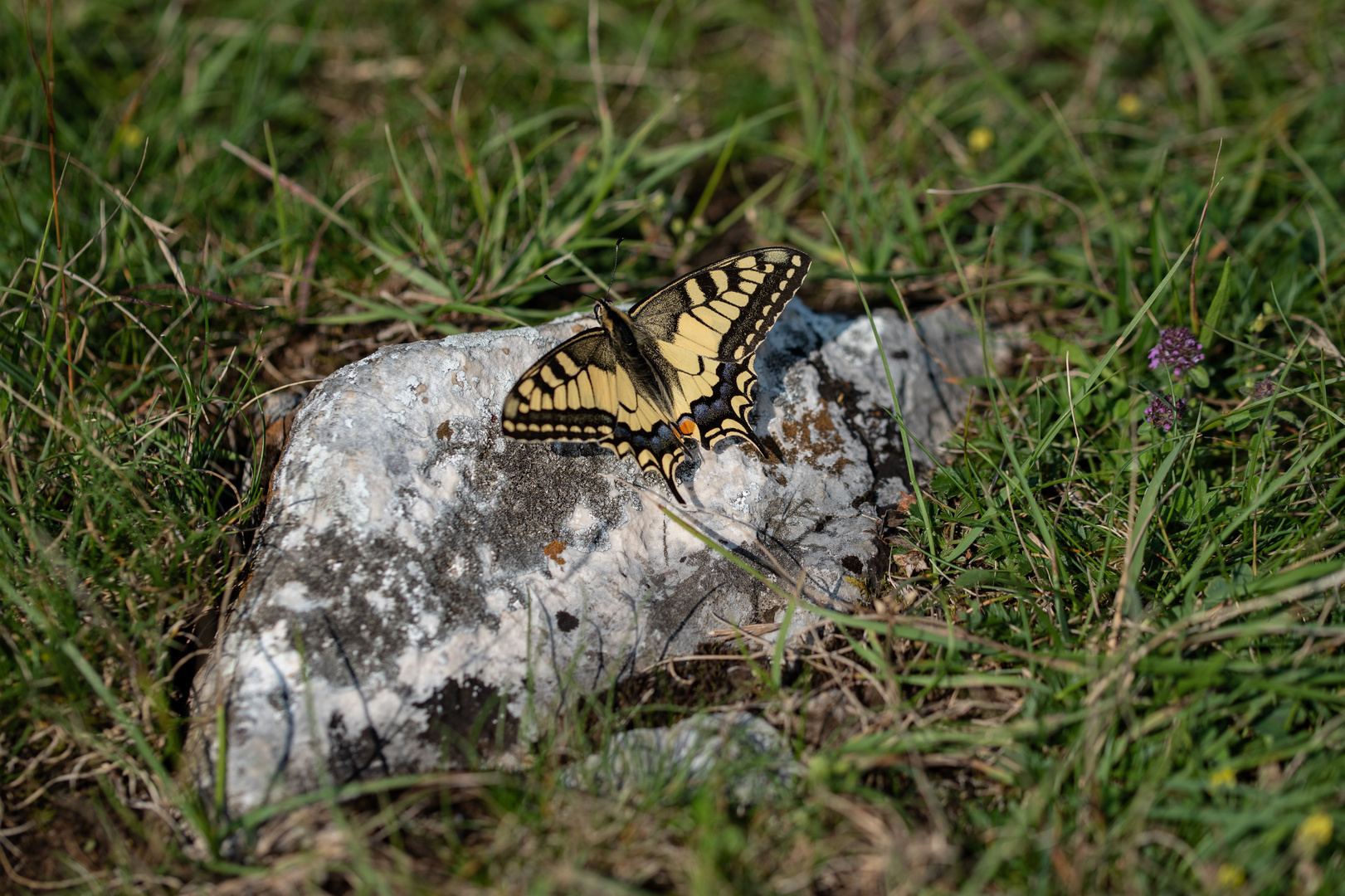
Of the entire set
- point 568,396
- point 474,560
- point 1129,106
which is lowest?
point 474,560

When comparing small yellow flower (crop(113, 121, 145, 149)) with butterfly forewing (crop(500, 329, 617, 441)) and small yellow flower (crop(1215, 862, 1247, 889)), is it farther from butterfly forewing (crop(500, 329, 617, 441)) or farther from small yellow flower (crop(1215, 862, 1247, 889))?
small yellow flower (crop(1215, 862, 1247, 889))

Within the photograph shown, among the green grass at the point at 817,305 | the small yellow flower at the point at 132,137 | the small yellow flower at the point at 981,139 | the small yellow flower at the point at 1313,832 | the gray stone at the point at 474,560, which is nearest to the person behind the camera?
the small yellow flower at the point at 1313,832

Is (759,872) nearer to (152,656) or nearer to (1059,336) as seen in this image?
(152,656)

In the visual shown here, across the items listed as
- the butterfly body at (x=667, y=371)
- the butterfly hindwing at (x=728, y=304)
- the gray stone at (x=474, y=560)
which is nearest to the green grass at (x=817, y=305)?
the gray stone at (x=474, y=560)

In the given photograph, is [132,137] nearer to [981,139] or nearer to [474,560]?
[474,560]

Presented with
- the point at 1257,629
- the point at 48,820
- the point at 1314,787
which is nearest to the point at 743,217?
the point at 1257,629

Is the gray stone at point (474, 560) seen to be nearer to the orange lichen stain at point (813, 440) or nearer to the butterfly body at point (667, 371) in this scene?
the orange lichen stain at point (813, 440)

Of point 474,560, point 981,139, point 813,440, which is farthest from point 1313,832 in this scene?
point 981,139
